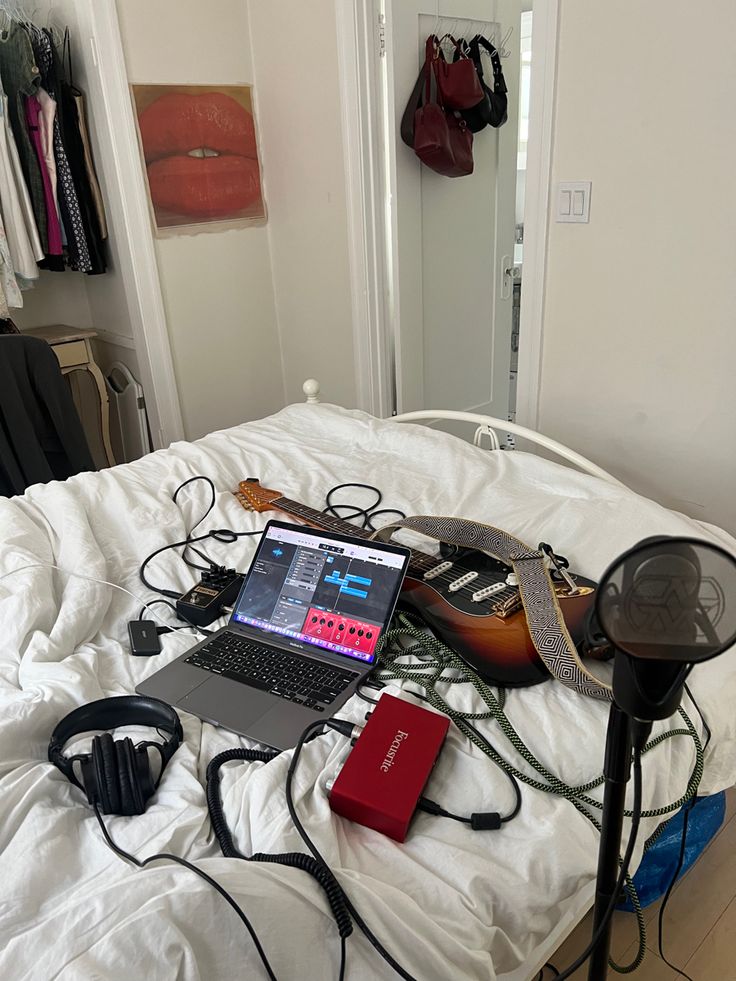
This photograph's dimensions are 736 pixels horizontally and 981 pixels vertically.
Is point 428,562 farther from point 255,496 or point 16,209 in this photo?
point 16,209

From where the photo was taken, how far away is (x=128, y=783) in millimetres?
931

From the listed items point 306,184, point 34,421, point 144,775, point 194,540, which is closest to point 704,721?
point 144,775

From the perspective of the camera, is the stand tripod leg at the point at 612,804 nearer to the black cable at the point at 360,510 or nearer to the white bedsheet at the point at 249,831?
the white bedsheet at the point at 249,831

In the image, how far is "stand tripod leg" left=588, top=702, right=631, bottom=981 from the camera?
25.8 inches

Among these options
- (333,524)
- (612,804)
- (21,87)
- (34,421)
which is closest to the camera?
(612,804)

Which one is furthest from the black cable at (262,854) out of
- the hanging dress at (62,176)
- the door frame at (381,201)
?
the hanging dress at (62,176)

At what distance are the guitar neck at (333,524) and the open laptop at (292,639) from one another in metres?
0.15

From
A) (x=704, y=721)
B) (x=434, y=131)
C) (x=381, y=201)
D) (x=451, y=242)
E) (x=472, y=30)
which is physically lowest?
(x=704, y=721)

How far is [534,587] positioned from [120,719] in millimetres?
696

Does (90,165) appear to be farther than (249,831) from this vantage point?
Yes

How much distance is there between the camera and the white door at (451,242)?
8.75 ft

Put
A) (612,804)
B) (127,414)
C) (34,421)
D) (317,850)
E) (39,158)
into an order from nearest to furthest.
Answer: (612,804)
(317,850)
(34,421)
(39,158)
(127,414)

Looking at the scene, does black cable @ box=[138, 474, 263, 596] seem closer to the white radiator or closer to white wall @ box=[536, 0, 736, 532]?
white wall @ box=[536, 0, 736, 532]

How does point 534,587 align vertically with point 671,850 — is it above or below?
above
